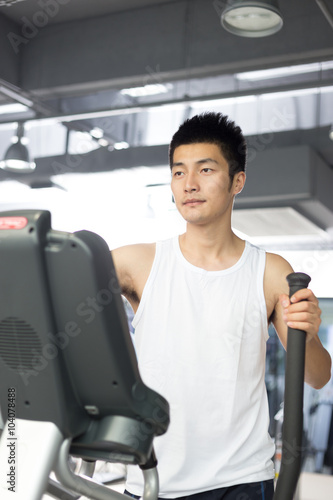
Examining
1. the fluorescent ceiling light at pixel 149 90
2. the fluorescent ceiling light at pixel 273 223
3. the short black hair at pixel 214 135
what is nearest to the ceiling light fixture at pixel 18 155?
the fluorescent ceiling light at pixel 149 90

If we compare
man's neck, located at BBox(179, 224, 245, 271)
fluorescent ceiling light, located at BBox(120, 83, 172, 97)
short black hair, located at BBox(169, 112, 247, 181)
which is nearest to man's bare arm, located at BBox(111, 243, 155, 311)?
man's neck, located at BBox(179, 224, 245, 271)

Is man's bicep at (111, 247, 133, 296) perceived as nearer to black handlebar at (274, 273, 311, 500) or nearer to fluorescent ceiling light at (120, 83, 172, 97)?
black handlebar at (274, 273, 311, 500)

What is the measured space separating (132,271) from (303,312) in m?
0.60

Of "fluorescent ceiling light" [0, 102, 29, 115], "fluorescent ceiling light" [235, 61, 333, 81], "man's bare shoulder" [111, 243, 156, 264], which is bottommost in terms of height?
"man's bare shoulder" [111, 243, 156, 264]

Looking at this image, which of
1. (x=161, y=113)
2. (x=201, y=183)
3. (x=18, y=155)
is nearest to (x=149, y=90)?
(x=161, y=113)

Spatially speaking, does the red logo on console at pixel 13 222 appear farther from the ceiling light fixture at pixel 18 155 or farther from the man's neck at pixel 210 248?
the ceiling light fixture at pixel 18 155

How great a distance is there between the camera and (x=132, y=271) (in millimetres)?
1708

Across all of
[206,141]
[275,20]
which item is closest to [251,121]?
[275,20]

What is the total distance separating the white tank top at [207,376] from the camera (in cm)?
153

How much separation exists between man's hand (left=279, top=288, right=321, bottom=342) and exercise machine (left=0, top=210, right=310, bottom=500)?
32 cm

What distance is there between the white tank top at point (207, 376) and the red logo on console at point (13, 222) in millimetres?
728

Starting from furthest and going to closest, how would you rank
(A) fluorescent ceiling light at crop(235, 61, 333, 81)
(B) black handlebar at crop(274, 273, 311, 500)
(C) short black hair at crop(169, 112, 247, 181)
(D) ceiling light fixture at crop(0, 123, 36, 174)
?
(D) ceiling light fixture at crop(0, 123, 36, 174) → (A) fluorescent ceiling light at crop(235, 61, 333, 81) → (C) short black hair at crop(169, 112, 247, 181) → (B) black handlebar at crop(274, 273, 311, 500)

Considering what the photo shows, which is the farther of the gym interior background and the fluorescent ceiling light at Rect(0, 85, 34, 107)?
the fluorescent ceiling light at Rect(0, 85, 34, 107)

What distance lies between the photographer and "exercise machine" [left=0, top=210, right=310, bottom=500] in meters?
0.94
